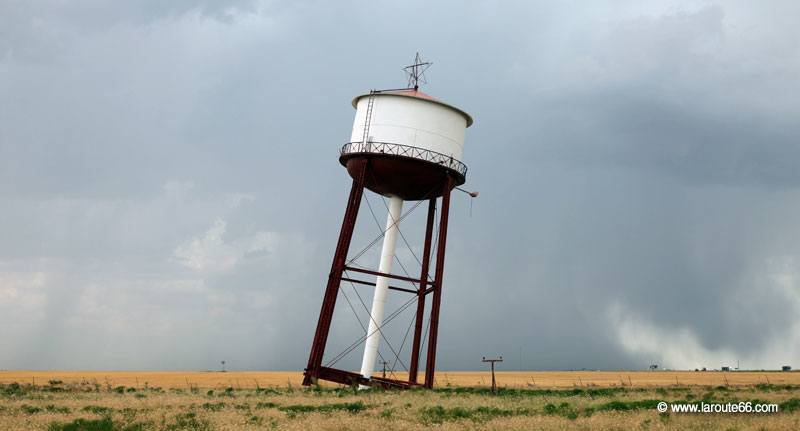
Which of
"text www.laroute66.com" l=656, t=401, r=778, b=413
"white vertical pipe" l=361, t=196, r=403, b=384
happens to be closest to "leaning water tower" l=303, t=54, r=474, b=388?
"white vertical pipe" l=361, t=196, r=403, b=384

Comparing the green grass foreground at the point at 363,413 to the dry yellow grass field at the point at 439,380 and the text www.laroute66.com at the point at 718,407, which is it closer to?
the text www.laroute66.com at the point at 718,407

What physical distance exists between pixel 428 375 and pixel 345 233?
9110mm

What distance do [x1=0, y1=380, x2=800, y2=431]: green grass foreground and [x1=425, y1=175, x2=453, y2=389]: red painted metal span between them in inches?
156

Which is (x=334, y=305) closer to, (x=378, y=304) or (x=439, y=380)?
(x=378, y=304)

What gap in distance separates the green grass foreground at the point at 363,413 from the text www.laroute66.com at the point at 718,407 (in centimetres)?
53

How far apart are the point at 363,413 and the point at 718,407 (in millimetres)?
13898

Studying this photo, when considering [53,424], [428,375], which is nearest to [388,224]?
[428,375]

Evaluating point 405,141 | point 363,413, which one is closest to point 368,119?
point 405,141

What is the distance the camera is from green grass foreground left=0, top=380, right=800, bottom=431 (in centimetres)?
2538

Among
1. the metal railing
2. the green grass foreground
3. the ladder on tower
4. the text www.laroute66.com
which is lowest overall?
the green grass foreground

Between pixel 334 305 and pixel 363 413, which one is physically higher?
pixel 334 305

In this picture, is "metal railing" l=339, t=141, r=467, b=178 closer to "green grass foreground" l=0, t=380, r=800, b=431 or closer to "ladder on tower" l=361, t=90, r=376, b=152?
"ladder on tower" l=361, t=90, r=376, b=152

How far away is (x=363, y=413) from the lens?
29.2m

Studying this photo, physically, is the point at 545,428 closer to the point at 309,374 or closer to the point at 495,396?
the point at 495,396
